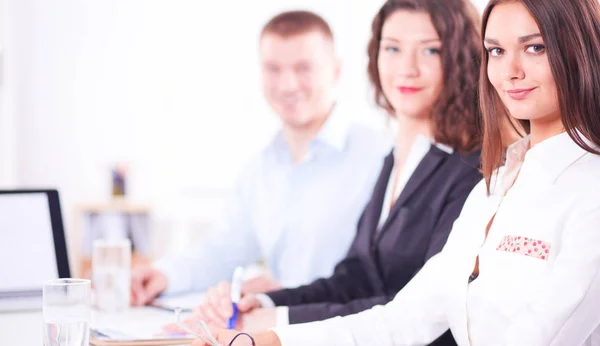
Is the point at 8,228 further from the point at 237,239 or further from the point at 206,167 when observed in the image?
the point at 206,167

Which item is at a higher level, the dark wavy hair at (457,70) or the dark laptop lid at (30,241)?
the dark wavy hair at (457,70)

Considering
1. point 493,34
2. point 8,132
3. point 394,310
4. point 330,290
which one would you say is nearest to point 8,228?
point 330,290

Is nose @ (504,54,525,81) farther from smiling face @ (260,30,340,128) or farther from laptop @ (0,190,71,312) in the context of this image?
smiling face @ (260,30,340,128)

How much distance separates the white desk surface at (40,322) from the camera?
170 cm

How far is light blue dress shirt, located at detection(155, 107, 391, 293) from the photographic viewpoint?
2914 mm

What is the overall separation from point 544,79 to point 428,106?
72cm

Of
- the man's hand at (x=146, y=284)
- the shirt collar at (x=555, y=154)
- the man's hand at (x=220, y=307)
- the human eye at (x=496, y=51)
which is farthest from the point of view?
the man's hand at (x=146, y=284)

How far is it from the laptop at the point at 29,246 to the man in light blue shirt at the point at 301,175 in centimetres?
77

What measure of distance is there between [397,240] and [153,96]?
4719 millimetres

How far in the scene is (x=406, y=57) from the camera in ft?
→ 6.84

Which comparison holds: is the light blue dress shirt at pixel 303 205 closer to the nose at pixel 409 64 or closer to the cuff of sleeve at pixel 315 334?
the nose at pixel 409 64

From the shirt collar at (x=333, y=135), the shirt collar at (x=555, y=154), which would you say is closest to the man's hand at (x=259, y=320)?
the shirt collar at (x=555, y=154)

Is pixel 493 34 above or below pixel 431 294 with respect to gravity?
above

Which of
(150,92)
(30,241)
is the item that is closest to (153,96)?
(150,92)
